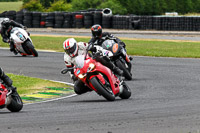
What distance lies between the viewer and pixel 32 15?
40.8 metres

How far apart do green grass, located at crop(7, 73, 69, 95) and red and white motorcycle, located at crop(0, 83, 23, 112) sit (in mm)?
3050

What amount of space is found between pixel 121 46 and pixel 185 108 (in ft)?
17.4

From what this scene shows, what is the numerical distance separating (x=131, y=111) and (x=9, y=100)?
78.9 inches

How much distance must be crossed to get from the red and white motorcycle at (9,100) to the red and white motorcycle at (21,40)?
38.9 feet

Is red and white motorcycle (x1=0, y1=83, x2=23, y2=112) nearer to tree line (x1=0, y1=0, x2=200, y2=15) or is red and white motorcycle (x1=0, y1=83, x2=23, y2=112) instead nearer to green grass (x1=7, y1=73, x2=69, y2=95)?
green grass (x1=7, y1=73, x2=69, y2=95)

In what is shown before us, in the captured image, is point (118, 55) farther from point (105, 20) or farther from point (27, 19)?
point (27, 19)

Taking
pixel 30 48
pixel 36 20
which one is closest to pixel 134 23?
pixel 36 20

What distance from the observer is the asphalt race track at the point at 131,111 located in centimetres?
656

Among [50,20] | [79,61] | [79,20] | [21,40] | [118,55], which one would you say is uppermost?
[79,61]

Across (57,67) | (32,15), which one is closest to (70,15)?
(32,15)

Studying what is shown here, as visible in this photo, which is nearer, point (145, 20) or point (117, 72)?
point (117, 72)

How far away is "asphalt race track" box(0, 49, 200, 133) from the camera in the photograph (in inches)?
258

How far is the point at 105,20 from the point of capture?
37844 mm

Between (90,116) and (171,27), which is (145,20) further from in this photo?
(90,116)
